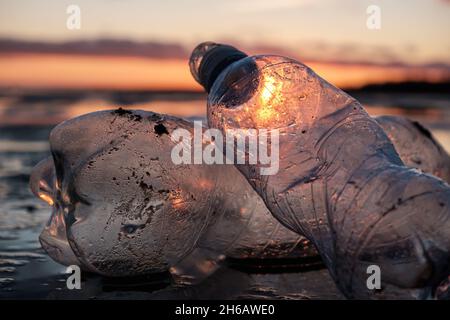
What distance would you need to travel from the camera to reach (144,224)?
2.24 meters

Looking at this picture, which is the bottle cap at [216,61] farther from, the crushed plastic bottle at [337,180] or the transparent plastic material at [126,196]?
the transparent plastic material at [126,196]

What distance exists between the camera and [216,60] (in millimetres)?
2416

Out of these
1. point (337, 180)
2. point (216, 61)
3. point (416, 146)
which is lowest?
point (416, 146)

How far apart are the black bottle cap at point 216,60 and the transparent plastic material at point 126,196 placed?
0.69ft

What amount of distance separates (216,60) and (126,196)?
0.65 m

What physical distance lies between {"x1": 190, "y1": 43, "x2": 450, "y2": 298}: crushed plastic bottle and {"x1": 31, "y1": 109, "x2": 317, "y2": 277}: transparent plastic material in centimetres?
24

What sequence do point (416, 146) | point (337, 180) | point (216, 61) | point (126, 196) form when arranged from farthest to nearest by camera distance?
point (416, 146) → point (216, 61) → point (126, 196) → point (337, 180)

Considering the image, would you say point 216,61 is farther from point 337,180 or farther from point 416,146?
point 416,146

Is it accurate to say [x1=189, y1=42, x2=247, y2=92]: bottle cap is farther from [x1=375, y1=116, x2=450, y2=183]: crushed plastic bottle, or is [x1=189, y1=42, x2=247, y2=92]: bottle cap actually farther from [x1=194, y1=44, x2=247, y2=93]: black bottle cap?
[x1=375, y1=116, x2=450, y2=183]: crushed plastic bottle

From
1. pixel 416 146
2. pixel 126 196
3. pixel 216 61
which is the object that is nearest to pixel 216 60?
pixel 216 61

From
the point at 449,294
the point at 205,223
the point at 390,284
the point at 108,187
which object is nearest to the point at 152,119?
the point at 108,187

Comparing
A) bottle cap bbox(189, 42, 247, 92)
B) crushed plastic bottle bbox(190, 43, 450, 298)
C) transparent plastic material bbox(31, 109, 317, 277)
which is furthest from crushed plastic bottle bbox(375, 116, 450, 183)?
transparent plastic material bbox(31, 109, 317, 277)

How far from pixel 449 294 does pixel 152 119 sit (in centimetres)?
121

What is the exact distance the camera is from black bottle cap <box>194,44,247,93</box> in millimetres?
Result: 2393
